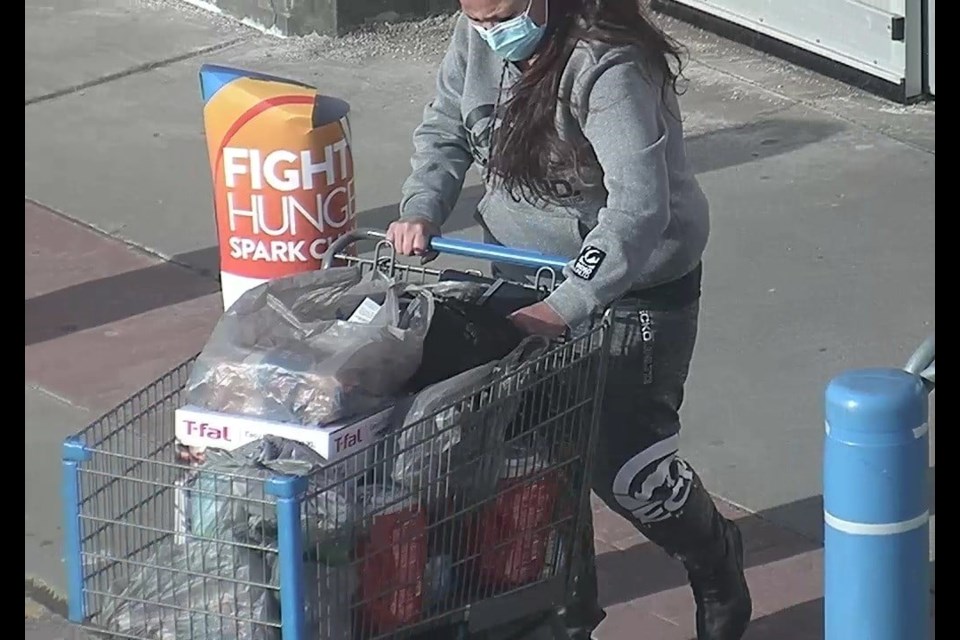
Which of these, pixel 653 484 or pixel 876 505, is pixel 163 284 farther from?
pixel 876 505

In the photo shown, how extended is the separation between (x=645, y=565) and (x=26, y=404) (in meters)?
2.24

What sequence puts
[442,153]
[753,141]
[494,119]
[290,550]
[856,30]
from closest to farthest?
[290,550] < [494,119] < [442,153] < [753,141] < [856,30]

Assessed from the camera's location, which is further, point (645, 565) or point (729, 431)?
point (729, 431)

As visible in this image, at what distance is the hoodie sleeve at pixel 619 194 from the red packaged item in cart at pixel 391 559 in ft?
1.83

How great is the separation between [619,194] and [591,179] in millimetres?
188

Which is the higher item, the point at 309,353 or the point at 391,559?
the point at 309,353

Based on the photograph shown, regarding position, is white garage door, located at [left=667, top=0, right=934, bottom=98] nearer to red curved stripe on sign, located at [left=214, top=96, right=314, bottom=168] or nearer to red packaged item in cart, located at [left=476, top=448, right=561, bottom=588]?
red curved stripe on sign, located at [left=214, top=96, right=314, bottom=168]

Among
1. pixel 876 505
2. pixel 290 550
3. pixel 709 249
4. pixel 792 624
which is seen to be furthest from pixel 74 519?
pixel 709 249

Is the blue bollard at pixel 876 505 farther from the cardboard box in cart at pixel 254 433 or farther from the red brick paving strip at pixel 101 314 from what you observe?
the red brick paving strip at pixel 101 314

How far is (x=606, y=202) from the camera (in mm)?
3869

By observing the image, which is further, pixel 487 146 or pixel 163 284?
pixel 163 284

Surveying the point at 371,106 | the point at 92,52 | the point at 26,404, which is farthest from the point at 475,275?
the point at 92,52

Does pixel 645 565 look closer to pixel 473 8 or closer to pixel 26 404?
pixel 473 8

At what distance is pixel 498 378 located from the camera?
137 inches
